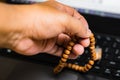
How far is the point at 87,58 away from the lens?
0.54 metres

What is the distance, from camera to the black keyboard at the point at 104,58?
1.69 ft

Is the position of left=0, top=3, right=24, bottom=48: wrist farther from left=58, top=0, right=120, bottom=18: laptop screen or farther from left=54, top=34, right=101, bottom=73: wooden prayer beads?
left=58, top=0, right=120, bottom=18: laptop screen

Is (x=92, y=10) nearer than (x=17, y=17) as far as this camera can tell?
No

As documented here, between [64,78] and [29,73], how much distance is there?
6cm

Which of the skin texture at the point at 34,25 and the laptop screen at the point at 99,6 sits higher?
the skin texture at the point at 34,25

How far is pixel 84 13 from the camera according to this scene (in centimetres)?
A: 61

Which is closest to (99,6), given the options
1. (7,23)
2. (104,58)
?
(104,58)

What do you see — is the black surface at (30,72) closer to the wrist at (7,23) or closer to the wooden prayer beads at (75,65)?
the wooden prayer beads at (75,65)

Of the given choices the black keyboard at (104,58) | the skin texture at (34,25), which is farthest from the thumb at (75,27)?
the black keyboard at (104,58)

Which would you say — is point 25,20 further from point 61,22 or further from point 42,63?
point 42,63

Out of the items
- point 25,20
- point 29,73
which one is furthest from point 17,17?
point 29,73

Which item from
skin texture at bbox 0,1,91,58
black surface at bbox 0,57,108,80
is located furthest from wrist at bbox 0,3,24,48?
black surface at bbox 0,57,108,80

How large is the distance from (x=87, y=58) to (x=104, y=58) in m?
0.03

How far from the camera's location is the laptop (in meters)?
0.52
